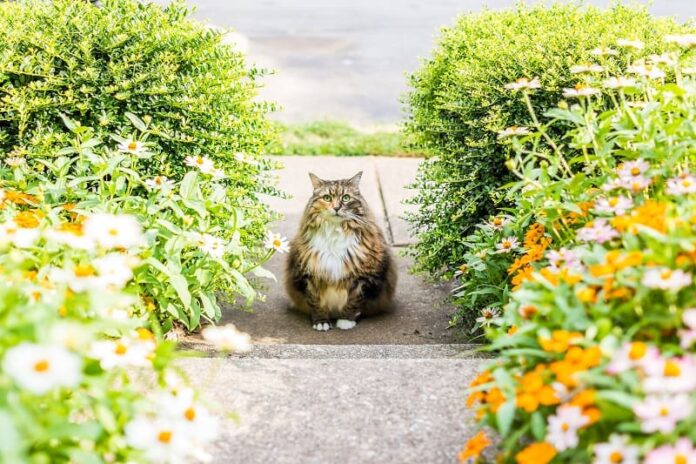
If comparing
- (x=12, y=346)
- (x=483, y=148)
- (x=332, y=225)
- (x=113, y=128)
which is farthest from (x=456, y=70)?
(x=12, y=346)

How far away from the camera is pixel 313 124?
27.8ft

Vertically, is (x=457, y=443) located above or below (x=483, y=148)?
below

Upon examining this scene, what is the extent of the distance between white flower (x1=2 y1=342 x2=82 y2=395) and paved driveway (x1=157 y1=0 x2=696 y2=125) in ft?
20.8

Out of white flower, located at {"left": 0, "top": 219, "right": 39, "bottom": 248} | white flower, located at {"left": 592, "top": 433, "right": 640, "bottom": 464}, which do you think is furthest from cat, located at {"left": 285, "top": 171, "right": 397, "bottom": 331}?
white flower, located at {"left": 592, "top": 433, "right": 640, "bottom": 464}

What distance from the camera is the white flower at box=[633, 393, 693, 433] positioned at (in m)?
1.93

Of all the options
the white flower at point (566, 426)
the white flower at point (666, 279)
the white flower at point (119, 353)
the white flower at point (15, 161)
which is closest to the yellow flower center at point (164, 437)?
the white flower at point (119, 353)

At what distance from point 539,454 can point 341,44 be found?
33.7ft

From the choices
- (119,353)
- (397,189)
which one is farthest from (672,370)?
(397,189)

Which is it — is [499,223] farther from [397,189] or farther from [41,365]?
[397,189]

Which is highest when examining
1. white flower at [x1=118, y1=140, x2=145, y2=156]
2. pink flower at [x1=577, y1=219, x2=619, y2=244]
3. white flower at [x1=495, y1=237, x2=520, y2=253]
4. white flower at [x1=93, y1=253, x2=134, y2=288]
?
white flower at [x1=118, y1=140, x2=145, y2=156]

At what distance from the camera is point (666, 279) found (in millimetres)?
2223

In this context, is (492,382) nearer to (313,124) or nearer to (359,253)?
(359,253)

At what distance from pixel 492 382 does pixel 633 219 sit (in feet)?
2.10

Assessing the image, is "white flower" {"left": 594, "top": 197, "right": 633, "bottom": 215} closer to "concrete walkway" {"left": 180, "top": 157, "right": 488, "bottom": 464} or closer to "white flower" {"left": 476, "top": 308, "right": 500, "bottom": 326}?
"concrete walkway" {"left": 180, "top": 157, "right": 488, "bottom": 464}
